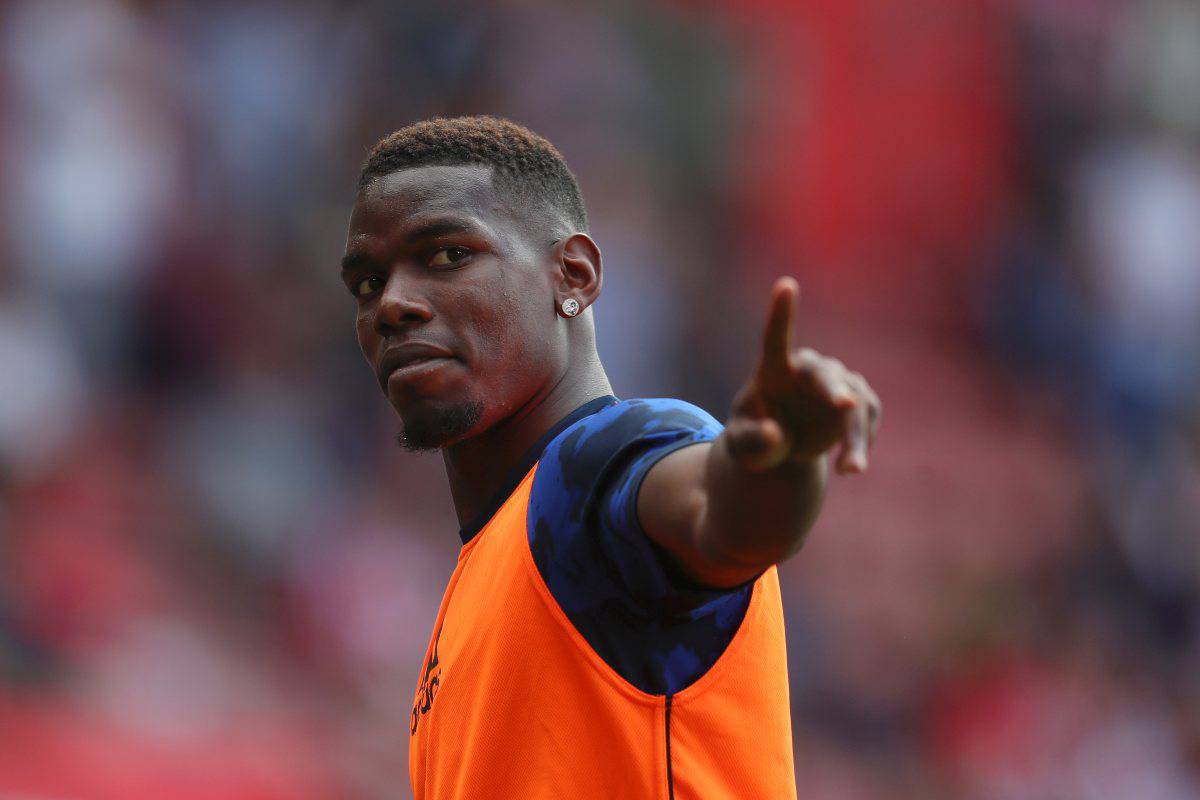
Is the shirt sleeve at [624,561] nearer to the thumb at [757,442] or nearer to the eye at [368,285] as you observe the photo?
the thumb at [757,442]

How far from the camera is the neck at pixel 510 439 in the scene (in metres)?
2.53

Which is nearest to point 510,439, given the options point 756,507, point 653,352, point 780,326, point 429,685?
point 429,685

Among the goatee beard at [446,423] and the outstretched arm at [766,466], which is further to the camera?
the goatee beard at [446,423]

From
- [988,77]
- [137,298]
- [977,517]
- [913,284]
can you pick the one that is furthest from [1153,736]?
[137,298]

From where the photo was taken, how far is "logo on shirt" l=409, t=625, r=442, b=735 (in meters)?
2.38

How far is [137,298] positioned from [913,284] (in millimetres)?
5803

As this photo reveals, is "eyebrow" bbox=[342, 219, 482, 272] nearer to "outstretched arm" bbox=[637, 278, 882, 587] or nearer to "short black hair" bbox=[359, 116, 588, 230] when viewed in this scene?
"short black hair" bbox=[359, 116, 588, 230]

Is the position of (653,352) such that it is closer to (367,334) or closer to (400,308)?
(367,334)

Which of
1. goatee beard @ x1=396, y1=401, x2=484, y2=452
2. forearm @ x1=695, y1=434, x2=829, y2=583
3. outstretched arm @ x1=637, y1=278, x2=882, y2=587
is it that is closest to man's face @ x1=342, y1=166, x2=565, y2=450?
goatee beard @ x1=396, y1=401, x2=484, y2=452

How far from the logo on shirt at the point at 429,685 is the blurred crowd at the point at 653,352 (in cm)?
448

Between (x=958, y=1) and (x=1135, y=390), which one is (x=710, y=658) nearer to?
(x=1135, y=390)

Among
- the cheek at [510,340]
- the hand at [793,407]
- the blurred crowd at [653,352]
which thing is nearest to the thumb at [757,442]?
the hand at [793,407]

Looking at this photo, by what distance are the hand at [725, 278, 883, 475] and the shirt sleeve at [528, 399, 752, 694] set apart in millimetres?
295

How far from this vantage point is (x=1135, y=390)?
1059 cm
